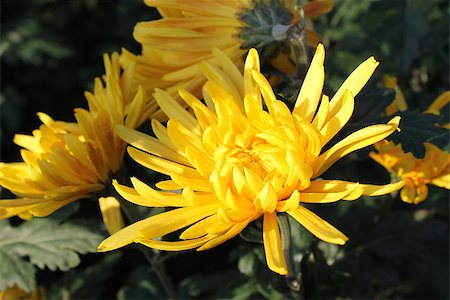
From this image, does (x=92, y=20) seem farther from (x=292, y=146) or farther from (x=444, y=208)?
(x=292, y=146)

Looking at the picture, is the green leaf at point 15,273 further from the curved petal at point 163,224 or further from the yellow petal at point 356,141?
the yellow petal at point 356,141

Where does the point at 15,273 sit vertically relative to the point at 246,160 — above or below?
below

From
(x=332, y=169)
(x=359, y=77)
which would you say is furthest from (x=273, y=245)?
(x=332, y=169)

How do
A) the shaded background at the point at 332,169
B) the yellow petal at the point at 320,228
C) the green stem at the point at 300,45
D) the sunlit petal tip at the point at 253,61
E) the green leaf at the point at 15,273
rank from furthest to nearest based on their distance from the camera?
the shaded background at the point at 332,169
the green leaf at the point at 15,273
the green stem at the point at 300,45
the sunlit petal tip at the point at 253,61
the yellow petal at the point at 320,228

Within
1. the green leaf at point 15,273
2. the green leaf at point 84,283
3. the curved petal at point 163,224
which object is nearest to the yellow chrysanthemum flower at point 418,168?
the curved petal at point 163,224

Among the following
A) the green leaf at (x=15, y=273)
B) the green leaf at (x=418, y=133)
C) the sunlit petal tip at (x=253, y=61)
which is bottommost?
the green leaf at (x=15, y=273)

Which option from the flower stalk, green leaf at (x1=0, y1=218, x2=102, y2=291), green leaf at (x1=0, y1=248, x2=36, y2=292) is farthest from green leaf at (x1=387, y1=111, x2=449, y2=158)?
Result: green leaf at (x1=0, y1=248, x2=36, y2=292)

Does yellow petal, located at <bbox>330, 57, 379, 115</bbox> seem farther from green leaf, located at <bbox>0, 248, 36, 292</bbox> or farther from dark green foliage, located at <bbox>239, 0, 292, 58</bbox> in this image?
green leaf, located at <bbox>0, 248, 36, 292</bbox>

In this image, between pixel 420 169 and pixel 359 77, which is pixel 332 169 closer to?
pixel 420 169
